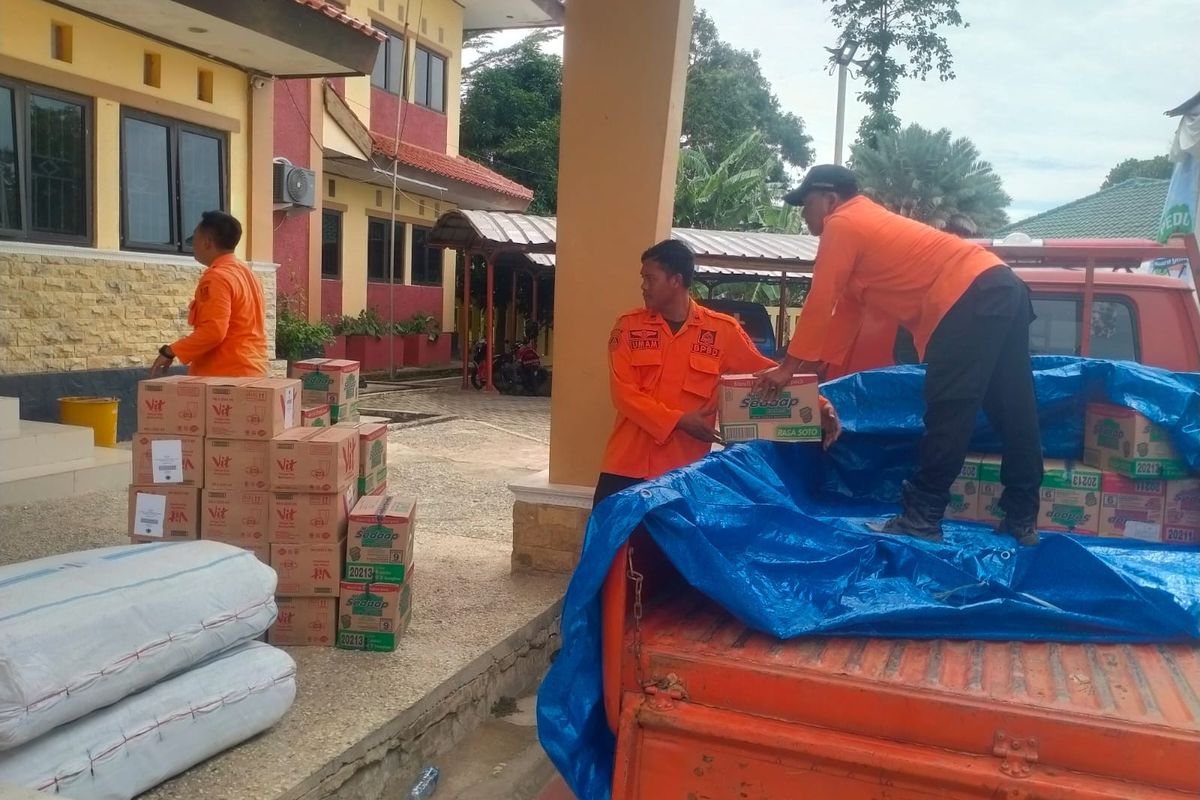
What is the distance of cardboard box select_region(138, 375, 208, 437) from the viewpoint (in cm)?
Result: 338

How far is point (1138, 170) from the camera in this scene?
46.3 meters

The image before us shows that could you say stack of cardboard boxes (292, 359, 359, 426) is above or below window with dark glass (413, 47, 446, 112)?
below

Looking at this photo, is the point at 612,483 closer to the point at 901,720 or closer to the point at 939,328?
the point at 939,328

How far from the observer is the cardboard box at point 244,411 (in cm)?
338

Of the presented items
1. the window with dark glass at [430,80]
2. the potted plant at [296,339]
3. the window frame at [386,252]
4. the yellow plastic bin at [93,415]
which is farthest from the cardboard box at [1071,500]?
the window with dark glass at [430,80]

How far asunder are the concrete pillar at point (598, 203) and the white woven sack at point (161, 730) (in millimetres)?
1933

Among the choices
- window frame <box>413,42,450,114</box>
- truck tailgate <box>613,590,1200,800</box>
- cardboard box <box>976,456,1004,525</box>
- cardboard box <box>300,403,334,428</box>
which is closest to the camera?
truck tailgate <box>613,590,1200,800</box>

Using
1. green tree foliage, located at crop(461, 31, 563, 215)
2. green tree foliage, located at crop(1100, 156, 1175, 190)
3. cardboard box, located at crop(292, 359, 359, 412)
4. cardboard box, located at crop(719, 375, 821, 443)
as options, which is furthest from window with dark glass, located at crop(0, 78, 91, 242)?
green tree foliage, located at crop(1100, 156, 1175, 190)

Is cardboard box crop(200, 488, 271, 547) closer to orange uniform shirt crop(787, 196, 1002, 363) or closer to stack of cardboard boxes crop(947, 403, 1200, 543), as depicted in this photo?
orange uniform shirt crop(787, 196, 1002, 363)

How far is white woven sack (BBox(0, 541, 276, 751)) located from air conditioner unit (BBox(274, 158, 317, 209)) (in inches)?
452

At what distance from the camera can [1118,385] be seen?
3.62 metres

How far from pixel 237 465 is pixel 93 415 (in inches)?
179

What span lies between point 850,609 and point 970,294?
4.50 ft

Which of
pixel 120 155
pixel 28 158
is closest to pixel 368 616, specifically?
pixel 28 158
